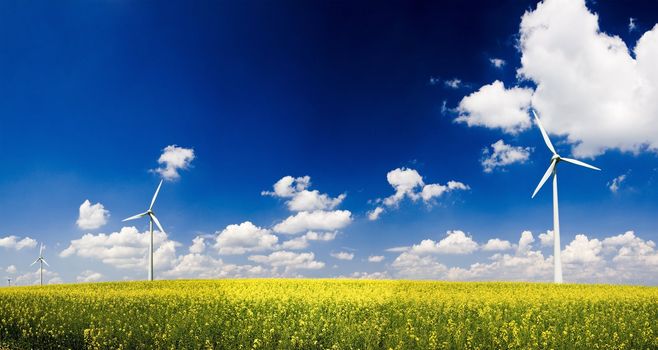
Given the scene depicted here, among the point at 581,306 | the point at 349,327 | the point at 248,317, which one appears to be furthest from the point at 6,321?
the point at 581,306

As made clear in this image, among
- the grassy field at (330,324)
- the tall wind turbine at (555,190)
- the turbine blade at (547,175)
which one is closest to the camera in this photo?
the grassy field at (330,324)

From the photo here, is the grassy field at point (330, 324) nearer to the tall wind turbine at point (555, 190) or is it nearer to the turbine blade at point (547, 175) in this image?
the tall wind turbine at point (555, 190)

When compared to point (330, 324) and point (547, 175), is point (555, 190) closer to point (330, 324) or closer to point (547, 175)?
point (547, 175)

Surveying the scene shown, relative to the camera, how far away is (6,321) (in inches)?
909

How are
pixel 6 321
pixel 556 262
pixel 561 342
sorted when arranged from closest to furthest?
pixel 561 342 → pixel 6 321 → pixel 556 262

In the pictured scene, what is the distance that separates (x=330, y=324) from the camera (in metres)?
16.4

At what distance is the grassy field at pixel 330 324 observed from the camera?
14828mm

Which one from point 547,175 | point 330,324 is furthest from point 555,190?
point 330,324

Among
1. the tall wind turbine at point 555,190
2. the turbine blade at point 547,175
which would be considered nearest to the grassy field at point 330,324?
the tall wind turbine at point 555,190

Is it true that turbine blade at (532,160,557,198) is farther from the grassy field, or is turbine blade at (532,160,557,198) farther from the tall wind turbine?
the grassy field

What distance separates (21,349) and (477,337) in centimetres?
1768

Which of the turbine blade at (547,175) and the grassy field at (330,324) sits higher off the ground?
the turbine blade at (547,175)

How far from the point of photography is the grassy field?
14828mm

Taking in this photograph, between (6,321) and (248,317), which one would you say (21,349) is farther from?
(248,317)
